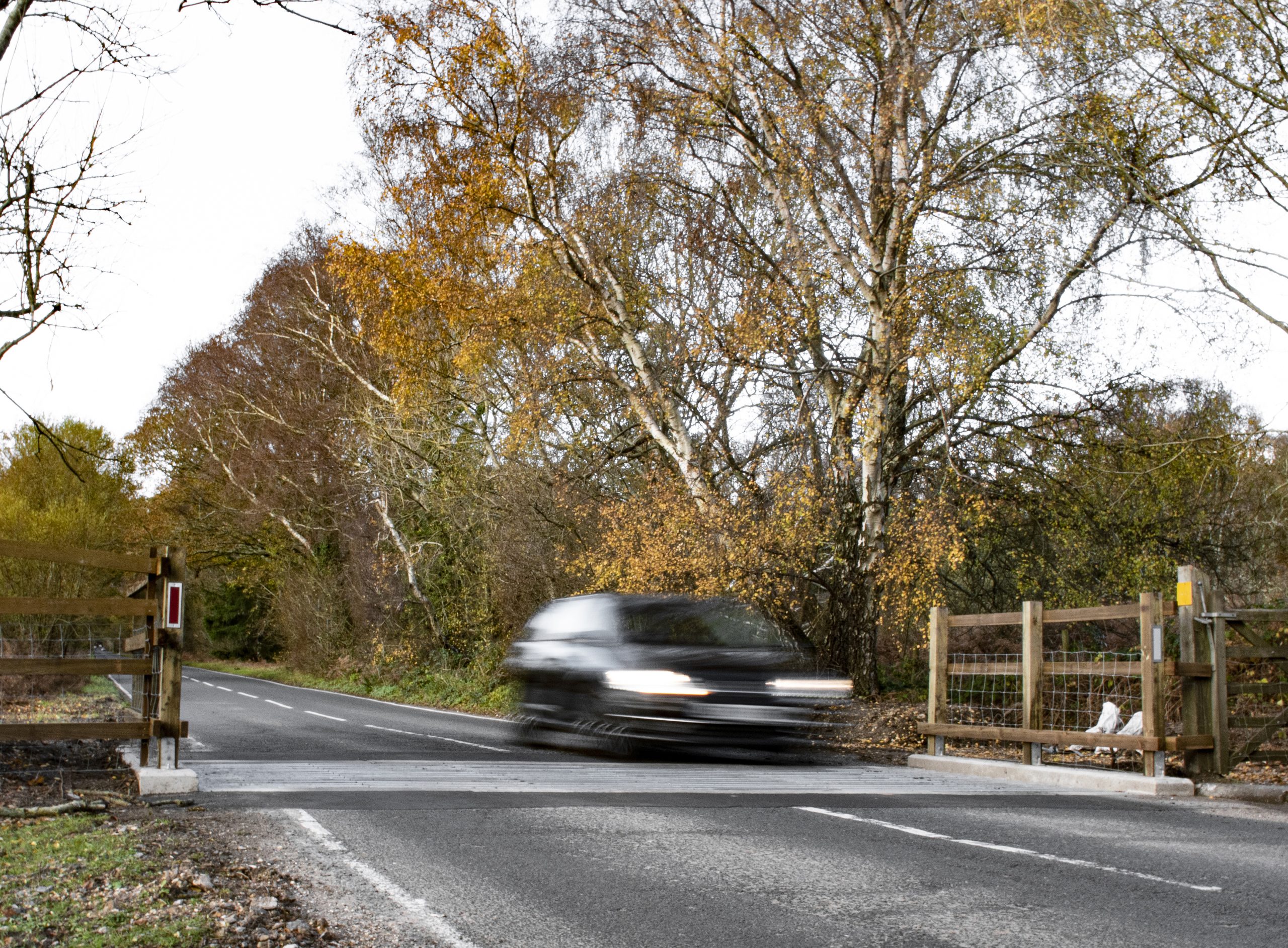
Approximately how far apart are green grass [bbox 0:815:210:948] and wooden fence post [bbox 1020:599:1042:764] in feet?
26.5

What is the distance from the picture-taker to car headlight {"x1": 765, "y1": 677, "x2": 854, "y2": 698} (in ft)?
38.7

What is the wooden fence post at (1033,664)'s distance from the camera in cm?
1119

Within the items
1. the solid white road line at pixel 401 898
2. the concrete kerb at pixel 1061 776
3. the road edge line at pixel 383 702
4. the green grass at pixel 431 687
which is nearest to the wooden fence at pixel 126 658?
the solid white road line at pixel 401 898

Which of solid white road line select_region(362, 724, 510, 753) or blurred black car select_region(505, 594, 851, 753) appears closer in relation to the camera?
blurred black car select_region(505, 594, 851, 753)

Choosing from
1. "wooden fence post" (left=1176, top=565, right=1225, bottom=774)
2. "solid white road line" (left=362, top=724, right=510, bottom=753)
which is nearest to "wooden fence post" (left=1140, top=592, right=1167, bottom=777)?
"wooden fence post" (left=1176, top=565, right=1225, bottom=774)

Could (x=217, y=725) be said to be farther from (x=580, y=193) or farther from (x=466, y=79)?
(x=580, y=193)

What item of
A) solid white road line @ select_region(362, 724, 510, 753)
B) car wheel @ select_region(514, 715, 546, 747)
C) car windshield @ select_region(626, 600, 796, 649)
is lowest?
solid white road line @ select_region(362, 724, 510, 753)

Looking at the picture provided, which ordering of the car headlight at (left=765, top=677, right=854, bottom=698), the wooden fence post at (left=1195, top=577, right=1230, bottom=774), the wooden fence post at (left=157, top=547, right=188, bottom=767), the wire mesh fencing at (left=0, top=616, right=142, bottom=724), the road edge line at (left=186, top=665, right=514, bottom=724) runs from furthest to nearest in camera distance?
the road edge line at (left=186, top=665, right=514, bottom=724) < the wire mesh fencing at (left=0, top=616, right=142, bottom=724) < the car headlight at (left=765, top=677, right=854, bottom=698) < the wooden fence post at (left=1195, top=577, right=1230, bottom=774) < the wooden fence post at (left=157, top=547, right=188, bottom=767)

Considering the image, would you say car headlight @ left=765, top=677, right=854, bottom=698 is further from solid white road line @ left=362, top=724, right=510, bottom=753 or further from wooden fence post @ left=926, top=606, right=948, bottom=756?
solid white road line @ left=362, top=724, right=510, bottom=753

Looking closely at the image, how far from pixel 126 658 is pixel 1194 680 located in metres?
9.07

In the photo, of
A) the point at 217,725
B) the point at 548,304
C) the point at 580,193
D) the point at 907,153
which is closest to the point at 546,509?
the point at 548,304

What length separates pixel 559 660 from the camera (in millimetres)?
12828

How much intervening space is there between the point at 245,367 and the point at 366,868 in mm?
35011

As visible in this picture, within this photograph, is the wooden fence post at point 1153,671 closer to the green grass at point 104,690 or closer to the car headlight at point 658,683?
the car headlight at point 658,683
